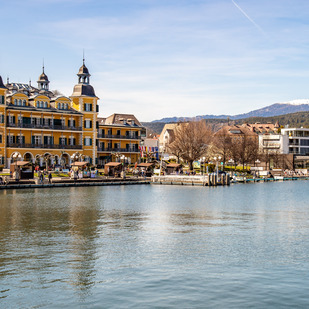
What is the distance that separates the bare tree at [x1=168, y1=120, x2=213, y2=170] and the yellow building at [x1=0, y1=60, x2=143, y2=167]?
12612mm

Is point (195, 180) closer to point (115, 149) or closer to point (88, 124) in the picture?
point (88, 124)

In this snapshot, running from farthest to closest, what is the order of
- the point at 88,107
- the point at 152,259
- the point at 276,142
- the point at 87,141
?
the point at 276,142, the point at 88,107, the point at 87,141, the point at 152,259

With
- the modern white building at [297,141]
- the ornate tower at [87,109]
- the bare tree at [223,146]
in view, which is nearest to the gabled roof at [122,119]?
the ornate tower at [87,109]

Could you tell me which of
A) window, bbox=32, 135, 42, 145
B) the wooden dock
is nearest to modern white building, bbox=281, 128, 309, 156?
the wooden dock

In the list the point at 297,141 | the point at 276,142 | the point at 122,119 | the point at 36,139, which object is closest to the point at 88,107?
the point at 36,139

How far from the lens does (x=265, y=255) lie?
2525 cm

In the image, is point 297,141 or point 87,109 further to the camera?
point 297,141

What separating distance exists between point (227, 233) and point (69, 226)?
11.3 metres

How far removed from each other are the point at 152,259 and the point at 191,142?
8827 centimetres

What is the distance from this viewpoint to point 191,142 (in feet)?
367

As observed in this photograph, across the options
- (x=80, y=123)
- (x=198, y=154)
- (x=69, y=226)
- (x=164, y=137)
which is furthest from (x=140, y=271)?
(x=164, y=137)

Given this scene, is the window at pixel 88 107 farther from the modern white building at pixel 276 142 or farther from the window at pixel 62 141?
the modern white building at pixel 276 142

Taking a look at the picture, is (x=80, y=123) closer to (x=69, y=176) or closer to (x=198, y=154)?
(x=69, y=176)

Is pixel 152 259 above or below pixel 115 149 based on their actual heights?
below
